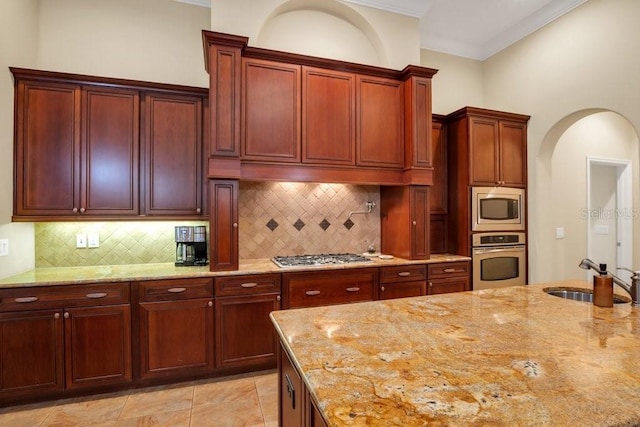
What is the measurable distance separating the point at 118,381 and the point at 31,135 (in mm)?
2094

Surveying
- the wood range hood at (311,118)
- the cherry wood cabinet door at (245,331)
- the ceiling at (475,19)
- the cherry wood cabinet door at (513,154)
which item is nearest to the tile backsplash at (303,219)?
the wood range hood at (311,118)

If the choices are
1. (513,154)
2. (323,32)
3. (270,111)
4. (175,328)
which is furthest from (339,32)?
(175,328)

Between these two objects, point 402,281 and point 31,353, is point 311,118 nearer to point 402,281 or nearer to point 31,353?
point 402,281

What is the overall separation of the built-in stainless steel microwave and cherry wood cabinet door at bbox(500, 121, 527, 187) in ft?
0.41

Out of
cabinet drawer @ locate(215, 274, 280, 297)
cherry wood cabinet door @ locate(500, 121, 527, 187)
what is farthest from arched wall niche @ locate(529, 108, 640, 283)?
cabinet drawer @ locate(215, 274, 280, 297)

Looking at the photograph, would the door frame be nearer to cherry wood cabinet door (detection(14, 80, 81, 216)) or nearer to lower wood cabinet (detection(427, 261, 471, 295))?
lower wood cabinet (detection(427, 261, 471, 295))

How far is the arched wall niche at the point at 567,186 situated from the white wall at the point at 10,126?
17.0 ft

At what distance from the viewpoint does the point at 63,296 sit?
237 centimetres

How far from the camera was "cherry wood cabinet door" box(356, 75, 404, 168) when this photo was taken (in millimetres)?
3271

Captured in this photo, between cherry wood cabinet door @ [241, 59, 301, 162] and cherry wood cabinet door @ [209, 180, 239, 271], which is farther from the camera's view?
cherry wood cabinet door @ [241, 59, 301, 162]

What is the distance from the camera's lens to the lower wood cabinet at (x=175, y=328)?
2.55 m

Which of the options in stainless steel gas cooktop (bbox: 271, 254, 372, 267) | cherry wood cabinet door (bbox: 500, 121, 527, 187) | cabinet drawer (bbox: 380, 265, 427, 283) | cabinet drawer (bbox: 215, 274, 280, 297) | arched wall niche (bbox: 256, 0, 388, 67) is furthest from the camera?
cherry wood cabinet door (bbox: 500, 121, 527, 187)

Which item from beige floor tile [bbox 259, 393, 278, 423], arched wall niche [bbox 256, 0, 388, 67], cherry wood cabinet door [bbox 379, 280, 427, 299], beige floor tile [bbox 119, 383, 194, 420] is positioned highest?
arched wall niche [bbox 256, 0, 388, 67]

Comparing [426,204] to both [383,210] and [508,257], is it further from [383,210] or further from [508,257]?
Result: [508,257]
